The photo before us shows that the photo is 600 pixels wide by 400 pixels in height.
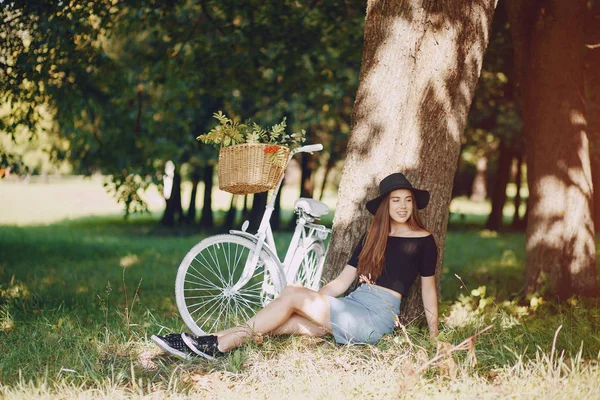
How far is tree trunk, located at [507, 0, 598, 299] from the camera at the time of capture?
22.6 feet

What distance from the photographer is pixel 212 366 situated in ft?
14.7

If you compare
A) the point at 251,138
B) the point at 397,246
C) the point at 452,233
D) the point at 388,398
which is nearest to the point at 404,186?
the point at 397,246

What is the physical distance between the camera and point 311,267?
6.29 metres

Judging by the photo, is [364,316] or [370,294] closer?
[364,316]

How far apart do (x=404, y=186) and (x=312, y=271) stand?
1755mm

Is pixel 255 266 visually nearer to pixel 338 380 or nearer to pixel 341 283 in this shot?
pixel 341 283

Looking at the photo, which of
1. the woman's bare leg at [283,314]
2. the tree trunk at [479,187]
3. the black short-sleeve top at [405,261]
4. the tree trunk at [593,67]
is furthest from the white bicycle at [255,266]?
the tree trunk at [479,187]

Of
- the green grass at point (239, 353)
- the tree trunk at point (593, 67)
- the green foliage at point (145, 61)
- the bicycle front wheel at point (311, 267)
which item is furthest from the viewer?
the green foliage at point (145, 61)

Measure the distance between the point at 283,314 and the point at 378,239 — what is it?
907 mm

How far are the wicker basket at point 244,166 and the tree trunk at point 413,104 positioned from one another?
70cm

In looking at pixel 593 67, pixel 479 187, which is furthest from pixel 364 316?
pixel 479 187

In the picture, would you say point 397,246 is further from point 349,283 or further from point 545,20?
point 545,20

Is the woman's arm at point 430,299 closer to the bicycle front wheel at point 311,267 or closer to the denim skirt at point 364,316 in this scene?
the denim skirt at point 364,316

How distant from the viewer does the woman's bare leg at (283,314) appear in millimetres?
4629
